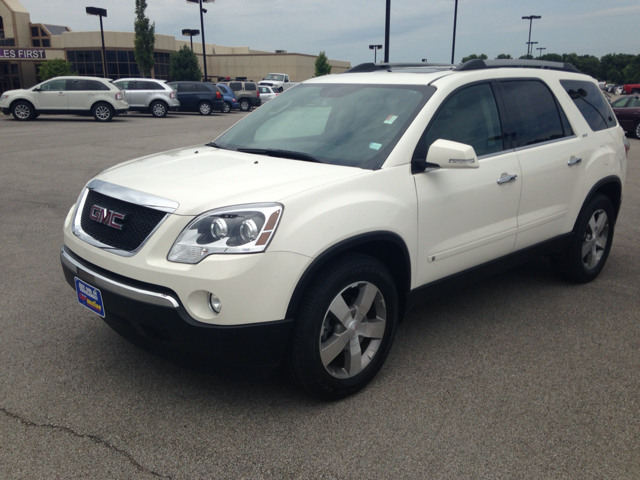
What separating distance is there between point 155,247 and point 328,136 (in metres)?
1.43

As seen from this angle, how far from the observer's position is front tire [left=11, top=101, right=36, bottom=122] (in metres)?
21.0

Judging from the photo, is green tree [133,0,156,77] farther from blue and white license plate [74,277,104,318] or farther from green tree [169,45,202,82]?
blue and white license plate [74,277,104,318]

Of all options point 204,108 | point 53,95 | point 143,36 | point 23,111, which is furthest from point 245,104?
point 143,36

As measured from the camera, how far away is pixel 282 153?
362 cm

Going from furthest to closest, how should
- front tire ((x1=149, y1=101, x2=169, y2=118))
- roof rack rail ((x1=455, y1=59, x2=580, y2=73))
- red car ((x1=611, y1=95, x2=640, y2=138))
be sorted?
1. front tire ((x1=149, y1=101, x2=169, y2=118))
2. red car ((x1=611, y1=95, x2=640, y2=138))
3. roof rack rail ((x1=455, y1=59, x2=580, y2=73))

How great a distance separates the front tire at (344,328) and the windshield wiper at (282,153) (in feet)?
2.45

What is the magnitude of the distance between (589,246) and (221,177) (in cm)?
345

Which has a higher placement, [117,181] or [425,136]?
[425,136]

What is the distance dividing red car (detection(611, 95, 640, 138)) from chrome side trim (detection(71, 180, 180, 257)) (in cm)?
1959

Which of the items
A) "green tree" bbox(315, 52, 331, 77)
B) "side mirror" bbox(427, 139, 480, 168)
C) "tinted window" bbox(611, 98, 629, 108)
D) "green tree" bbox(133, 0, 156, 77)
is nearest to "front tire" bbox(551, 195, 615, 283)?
"side mirror" bbox(427, 139, 480, 168)

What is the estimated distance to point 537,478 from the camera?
254cm

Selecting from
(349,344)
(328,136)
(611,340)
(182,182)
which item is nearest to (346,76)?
A: (328,136)

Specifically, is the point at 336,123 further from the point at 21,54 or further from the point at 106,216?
the point at 21,54

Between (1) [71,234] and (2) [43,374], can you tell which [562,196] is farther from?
(2) [43,374]
